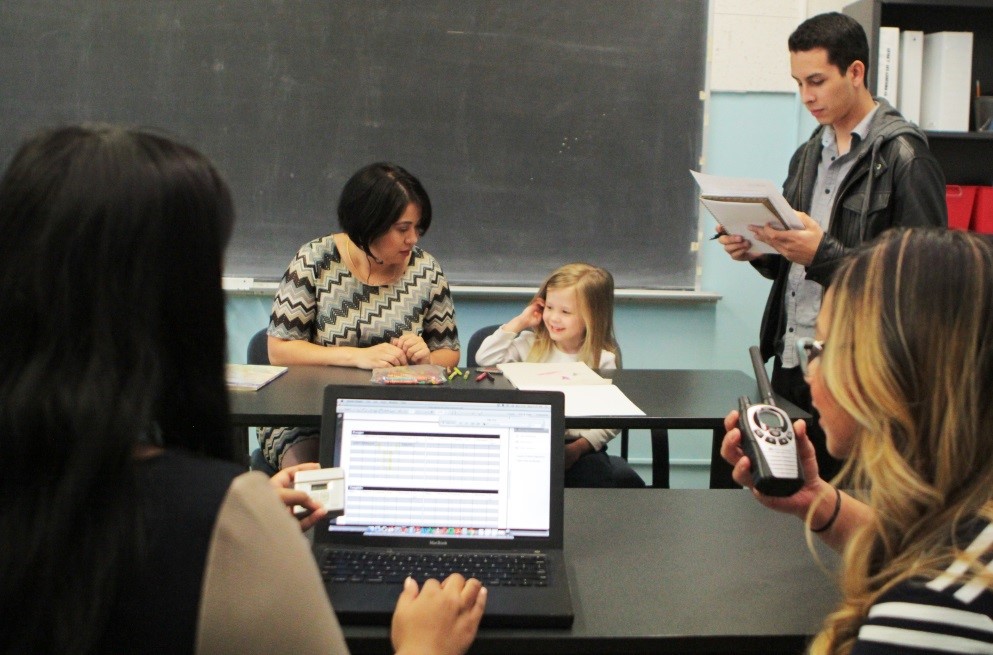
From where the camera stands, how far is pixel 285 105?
3500 millimetres

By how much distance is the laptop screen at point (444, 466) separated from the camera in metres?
1.38

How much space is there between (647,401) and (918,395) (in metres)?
1.37

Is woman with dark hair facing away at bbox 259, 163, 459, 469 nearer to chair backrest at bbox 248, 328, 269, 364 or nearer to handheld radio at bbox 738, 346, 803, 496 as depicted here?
chair backrest at bbox 248, 328, 269, 364

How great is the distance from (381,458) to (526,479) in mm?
218

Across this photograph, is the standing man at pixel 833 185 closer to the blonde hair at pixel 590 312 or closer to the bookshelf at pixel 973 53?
the blonde hair at pixel 590 312

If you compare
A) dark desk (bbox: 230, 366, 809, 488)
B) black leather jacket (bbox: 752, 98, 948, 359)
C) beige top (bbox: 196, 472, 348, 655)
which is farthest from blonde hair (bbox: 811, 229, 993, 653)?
black leather jacket (bbox: 752, 98, 948, 359)

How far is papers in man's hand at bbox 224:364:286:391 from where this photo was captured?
2.36 meters

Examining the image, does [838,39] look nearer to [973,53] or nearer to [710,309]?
[973,53]

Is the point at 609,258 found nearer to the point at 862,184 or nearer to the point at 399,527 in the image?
the point at 862,184

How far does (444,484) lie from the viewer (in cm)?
140

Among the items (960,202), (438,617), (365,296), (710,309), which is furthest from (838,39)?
(438,617)

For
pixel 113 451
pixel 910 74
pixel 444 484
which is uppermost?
pixel 910 74

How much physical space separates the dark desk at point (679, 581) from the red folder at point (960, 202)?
218 cm

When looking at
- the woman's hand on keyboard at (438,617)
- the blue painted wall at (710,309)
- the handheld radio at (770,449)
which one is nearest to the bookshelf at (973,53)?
the blue painted wall at (710,309)
